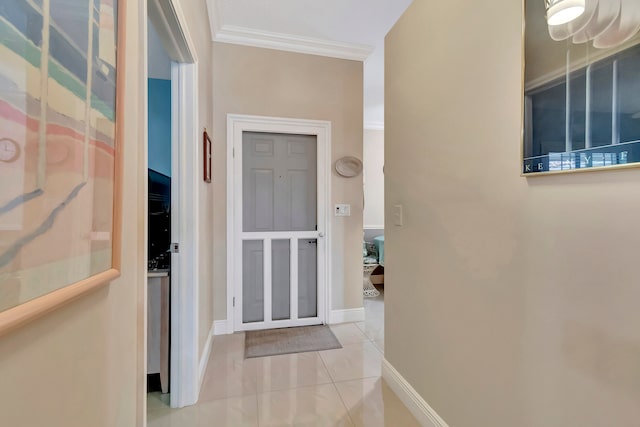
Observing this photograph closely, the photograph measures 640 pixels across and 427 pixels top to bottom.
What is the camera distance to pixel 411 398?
1.69 meters

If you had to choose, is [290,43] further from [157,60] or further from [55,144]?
[55,144]

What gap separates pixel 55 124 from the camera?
0.52 m

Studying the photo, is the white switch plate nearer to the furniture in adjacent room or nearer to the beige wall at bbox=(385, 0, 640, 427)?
the beige wall at bbox=(385, 0, 640, 427)

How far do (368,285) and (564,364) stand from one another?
11.5ft

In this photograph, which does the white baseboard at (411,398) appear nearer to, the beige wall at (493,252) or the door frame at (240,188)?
the beige wall at (493,252)

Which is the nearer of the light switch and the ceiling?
the light switch

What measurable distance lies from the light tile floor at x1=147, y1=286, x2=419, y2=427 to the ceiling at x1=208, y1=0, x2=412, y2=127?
9.43 ft

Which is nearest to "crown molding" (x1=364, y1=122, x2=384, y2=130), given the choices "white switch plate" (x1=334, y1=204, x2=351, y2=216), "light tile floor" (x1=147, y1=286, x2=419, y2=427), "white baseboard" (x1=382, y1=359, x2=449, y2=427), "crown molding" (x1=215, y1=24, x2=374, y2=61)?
"crown molding" (x1=215, y1=24, x2=374, y2=61)

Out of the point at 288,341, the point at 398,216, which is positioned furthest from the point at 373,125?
the point at 288,341

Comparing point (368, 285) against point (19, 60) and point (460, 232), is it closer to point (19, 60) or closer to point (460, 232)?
point (460, 232)

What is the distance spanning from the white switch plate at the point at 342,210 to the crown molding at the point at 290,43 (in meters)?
1.56

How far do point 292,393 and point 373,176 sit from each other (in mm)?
4369

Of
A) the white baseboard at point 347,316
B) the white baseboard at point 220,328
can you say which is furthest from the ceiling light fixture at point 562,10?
the white baseboard at point 220,328

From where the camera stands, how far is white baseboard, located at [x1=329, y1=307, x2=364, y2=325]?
9.80 feet
